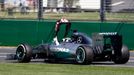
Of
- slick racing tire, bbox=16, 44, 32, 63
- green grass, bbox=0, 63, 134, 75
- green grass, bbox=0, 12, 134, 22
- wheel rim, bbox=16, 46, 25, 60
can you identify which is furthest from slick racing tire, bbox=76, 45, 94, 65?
green grass, bbox=0, 12, 134, 22

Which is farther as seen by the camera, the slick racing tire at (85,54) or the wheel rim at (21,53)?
the wheel rim at (21,53)

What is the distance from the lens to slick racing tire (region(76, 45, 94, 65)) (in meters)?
16.7

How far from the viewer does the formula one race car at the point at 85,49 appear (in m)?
Result: 17.0

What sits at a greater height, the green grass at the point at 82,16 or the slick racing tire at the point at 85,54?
the green grass at the point at 82,16

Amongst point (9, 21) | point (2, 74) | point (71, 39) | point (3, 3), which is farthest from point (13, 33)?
point (2, 74)

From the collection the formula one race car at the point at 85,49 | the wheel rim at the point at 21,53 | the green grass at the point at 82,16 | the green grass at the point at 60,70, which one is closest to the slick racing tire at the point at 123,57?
the formula one race car at the point at 85,49

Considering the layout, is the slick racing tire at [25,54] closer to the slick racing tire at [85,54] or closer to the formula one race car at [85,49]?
the formula one race car at [85,49]

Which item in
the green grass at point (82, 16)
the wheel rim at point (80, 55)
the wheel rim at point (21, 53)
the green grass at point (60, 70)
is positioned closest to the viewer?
the green grass at point (60, 70)

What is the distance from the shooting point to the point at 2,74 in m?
13.5

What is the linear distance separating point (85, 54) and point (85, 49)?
0.15m

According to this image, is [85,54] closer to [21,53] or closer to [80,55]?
[80,55]

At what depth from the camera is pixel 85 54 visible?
1669cm

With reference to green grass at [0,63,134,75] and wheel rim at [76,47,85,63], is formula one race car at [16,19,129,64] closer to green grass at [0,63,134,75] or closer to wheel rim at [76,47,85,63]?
wheel rim at [76,47,85,63]

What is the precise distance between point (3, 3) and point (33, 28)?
9.51 ft
